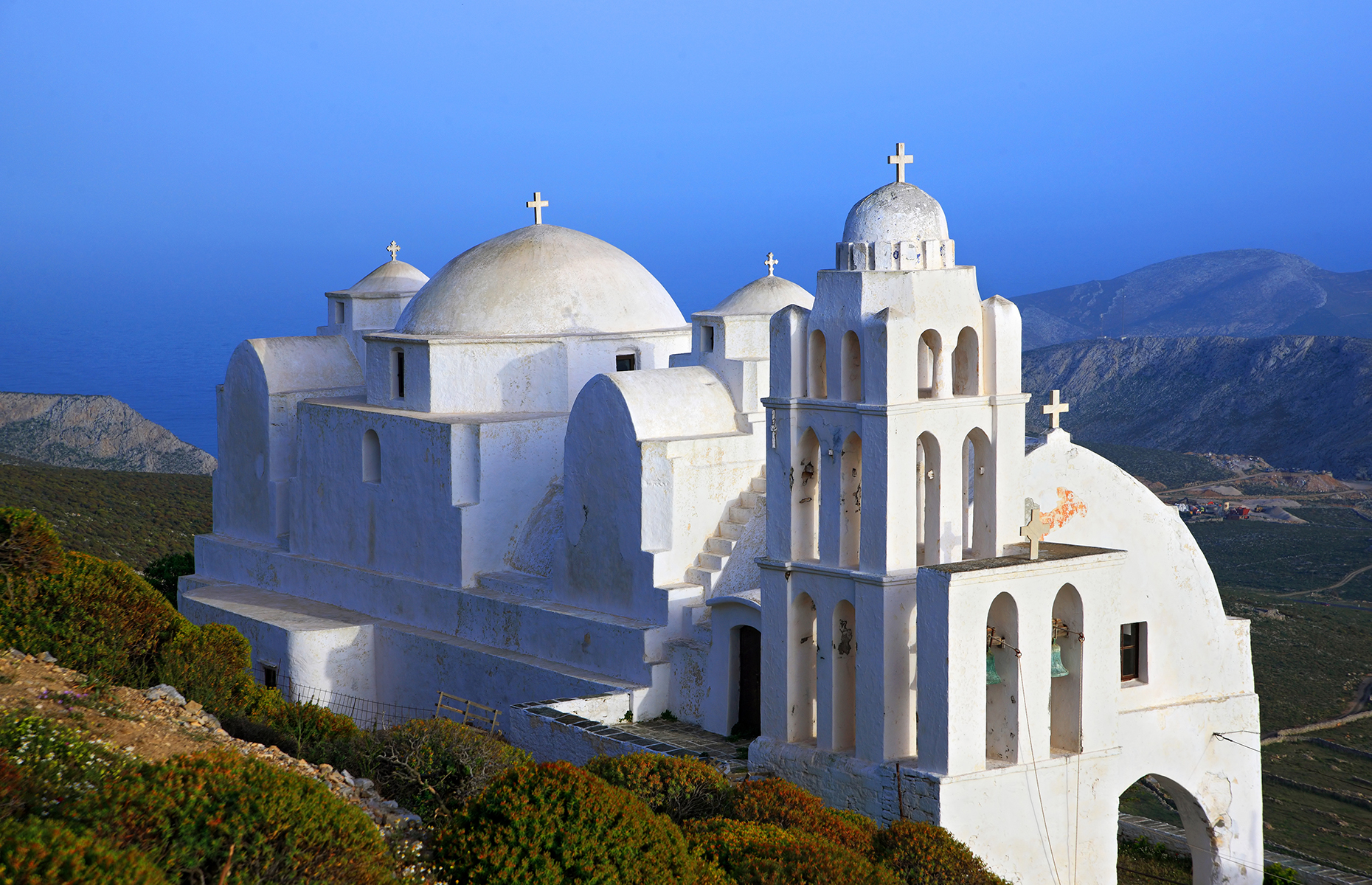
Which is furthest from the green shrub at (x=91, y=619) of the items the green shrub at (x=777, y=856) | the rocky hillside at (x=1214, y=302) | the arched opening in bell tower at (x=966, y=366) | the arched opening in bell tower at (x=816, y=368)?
the rocky hillside at (x=1214, y=302)

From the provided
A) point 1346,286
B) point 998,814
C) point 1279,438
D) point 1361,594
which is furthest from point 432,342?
point 1346,286

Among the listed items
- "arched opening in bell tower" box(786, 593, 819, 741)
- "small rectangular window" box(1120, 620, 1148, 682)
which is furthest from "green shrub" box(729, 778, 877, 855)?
"small rectangular window" box(1120, 620, 1148, 682)

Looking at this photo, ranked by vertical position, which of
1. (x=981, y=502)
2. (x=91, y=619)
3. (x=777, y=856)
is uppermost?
(x=981, y=502)

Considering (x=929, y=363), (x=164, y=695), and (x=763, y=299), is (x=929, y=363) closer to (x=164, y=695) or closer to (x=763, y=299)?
(x=763, y=299)

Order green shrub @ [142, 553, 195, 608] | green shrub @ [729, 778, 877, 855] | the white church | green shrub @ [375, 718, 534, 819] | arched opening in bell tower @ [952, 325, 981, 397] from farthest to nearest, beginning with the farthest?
green shrub @ [142, 553, 195, 608] → arched opening in bell tower @ [952, 325, 981, 397] → the white church → green shrub @ [375, 718, 534, 819] → green shrub @ [729, 778, 877, 855]

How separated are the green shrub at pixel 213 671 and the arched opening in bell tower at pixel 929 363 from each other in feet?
21.9

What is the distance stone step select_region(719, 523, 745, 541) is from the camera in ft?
51.1

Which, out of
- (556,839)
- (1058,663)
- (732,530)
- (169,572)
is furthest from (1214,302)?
(556,839)

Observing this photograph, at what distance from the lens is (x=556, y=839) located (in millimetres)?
8883

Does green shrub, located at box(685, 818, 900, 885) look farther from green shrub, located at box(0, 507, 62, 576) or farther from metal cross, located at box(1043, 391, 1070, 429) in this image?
green shrub, located at box(0, 507, 62, 576)

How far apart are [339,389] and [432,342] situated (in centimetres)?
366

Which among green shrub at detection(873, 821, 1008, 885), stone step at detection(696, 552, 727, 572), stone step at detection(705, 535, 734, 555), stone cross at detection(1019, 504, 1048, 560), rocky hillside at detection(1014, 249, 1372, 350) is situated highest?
rocky hillside at detection(1014, 249, 1372, 350)

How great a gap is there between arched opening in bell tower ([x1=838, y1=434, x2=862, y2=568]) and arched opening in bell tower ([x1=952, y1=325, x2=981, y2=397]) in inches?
41.8

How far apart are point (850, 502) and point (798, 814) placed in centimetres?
287
